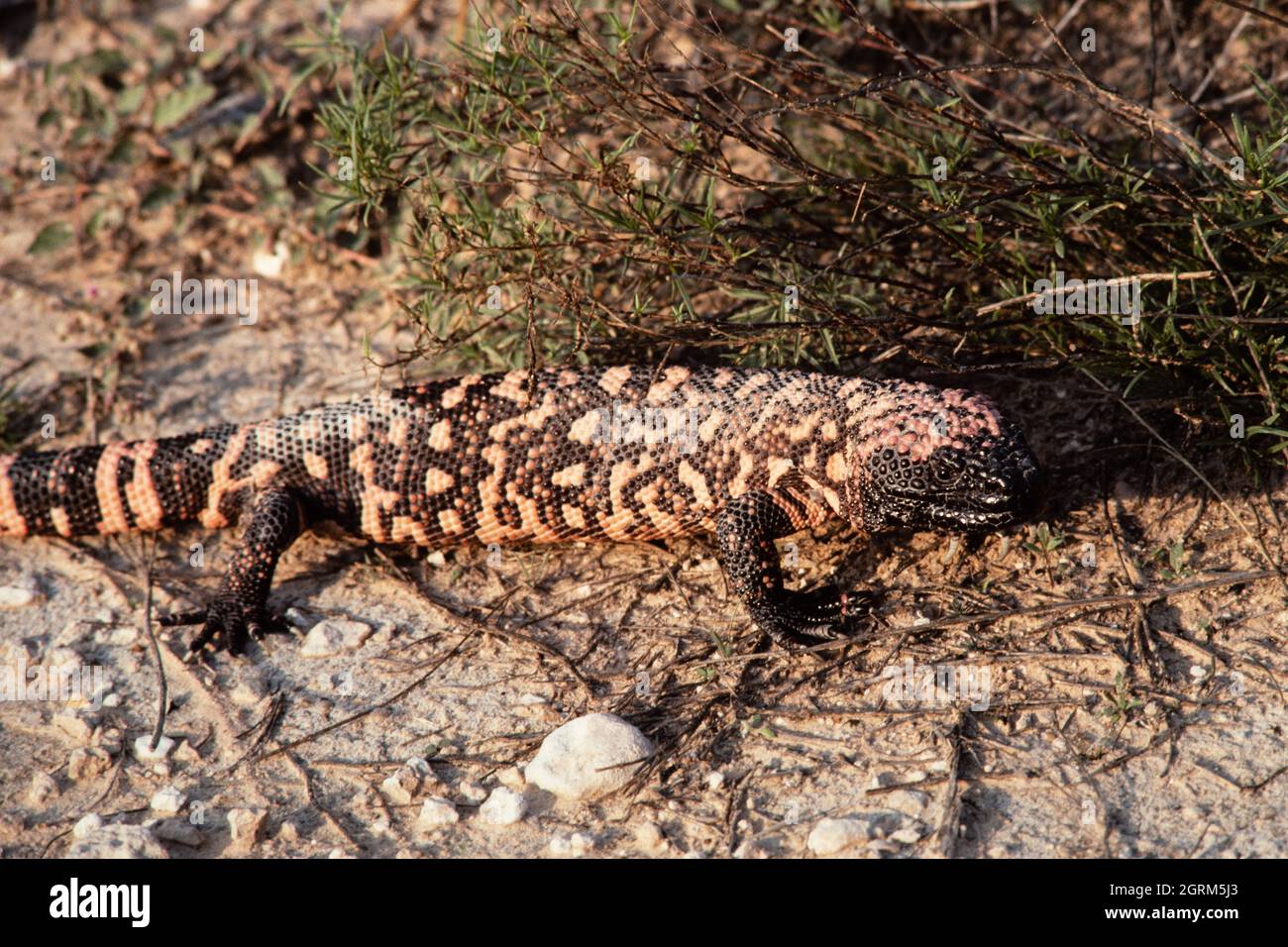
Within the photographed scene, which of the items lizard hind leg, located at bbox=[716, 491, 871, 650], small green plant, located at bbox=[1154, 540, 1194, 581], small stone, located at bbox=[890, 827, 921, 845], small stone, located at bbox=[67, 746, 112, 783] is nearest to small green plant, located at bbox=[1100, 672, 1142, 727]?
small green plant, located at bbox=[1154, 540, 1194, 581]

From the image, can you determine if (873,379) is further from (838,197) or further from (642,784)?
(642,784)

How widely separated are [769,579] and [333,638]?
3.99 feet

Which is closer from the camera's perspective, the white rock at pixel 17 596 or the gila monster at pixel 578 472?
the gila monster at pixel 578 472

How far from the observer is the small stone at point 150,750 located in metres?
2.98

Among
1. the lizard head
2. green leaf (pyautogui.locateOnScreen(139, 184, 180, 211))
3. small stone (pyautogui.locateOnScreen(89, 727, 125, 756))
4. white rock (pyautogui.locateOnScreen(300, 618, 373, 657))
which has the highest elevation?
green leaf (pyautogui.locateOnScreen(139, 184, 180, 211))

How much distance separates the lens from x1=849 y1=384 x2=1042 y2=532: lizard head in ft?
9.92

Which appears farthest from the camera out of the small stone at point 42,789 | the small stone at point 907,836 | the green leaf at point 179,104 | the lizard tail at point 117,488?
the green leaf at point 179,104

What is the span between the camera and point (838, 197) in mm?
3613

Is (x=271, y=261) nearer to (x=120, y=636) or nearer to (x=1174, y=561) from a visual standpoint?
(x=120, y=636)

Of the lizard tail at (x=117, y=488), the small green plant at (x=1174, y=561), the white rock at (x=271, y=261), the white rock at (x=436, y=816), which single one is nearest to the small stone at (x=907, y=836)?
the white rock at (x=436, y=816)

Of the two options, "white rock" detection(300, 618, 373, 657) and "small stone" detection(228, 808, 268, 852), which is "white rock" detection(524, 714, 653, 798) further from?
"white rock" detection(300, 618, 373, 657)

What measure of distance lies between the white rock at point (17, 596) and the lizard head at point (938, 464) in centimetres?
243

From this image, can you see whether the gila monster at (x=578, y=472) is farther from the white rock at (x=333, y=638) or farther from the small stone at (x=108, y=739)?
the small stone at (x=108, y=739)

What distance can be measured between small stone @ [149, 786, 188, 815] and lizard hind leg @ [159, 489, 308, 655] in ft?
1.96
